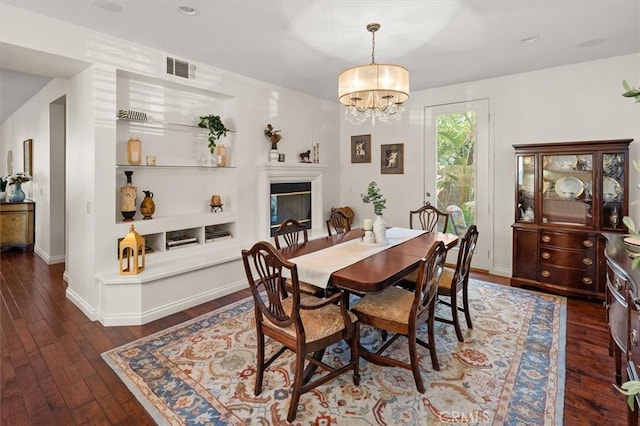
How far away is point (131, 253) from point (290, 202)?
2.43 meters

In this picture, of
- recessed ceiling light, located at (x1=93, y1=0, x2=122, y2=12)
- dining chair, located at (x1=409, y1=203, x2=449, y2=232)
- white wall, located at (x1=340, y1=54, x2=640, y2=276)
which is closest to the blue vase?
recessed ceiling light, located at (x1=93, y1=0, x2=122, y2=12)

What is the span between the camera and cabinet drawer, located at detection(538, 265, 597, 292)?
144 inches

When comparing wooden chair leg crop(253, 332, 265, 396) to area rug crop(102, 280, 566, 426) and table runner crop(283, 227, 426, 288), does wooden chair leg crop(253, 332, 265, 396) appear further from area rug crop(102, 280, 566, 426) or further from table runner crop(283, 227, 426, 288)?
table runner crop(283, 227, 426, 288)

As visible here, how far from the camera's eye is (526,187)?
411cm

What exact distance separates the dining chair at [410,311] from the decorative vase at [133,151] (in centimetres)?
269

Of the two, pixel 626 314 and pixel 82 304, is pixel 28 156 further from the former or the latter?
pixel 626 314

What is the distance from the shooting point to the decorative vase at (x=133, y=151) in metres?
3.47

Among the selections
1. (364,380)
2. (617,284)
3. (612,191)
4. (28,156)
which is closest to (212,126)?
(364,380)

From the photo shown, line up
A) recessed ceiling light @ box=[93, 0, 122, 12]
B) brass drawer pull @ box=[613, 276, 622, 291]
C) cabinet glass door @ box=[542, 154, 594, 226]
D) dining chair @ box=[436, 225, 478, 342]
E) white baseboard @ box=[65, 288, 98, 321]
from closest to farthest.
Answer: brass drawer pull @ box=[613, 276, 622, 291]
recessed ceiling light @ box=[93, 0, 122, 12]
dining chair @ box=[436, 225, 478, 342]
white baseboard @ box=[65, 288, 98, 321]
cabinet glass door @ box=[542, 154, 594, 226]

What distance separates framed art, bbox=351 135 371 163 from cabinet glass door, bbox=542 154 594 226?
8.49ft

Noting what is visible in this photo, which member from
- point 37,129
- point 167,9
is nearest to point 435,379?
point 167,9

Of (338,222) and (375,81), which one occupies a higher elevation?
(375,81)

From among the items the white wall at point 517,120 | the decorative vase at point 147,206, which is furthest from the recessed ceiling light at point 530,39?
the decorative vase at point 147,206

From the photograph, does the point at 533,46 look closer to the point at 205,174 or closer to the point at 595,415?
the point at 595,415
